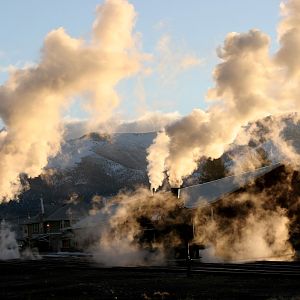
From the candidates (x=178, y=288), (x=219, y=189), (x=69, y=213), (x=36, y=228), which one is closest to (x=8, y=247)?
(x=69, y=213)

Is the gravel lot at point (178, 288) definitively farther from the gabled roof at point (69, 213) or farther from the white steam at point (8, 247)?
the gabled roof at point (69, 213)

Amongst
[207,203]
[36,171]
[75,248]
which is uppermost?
[36,171]

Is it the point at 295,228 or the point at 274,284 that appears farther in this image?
the point at 295,228

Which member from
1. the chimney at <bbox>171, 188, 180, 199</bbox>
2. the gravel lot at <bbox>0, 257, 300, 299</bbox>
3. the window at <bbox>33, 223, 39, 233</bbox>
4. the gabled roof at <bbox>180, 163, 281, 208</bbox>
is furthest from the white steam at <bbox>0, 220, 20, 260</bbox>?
the gravel lot at <bbox>0, 257, 300, 299</bbox>

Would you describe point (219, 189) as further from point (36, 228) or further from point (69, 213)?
point (36, 228)

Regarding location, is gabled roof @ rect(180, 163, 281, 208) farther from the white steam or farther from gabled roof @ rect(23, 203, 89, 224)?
gabled roof @ rect(23, 203, 89, 224)

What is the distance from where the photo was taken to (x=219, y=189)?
38.2 metres

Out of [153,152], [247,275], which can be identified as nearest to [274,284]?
[247,275]

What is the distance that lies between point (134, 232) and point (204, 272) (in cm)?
1957

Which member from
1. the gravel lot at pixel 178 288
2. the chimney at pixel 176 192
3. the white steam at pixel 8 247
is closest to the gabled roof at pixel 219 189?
the chimney at pixel 176 192

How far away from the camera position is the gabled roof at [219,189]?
36250 millimetres

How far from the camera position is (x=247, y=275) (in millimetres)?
20281

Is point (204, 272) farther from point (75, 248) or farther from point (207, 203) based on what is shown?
point (75, 248)

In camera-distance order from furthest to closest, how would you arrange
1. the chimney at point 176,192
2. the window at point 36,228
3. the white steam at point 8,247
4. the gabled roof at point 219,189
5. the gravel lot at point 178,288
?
1. the window at point 36,228
2. the white steam at point 8,247
3. the chimney at point 176,192
4. the gabled roof at point 219,189
5. the gravel lot at point 178,288
